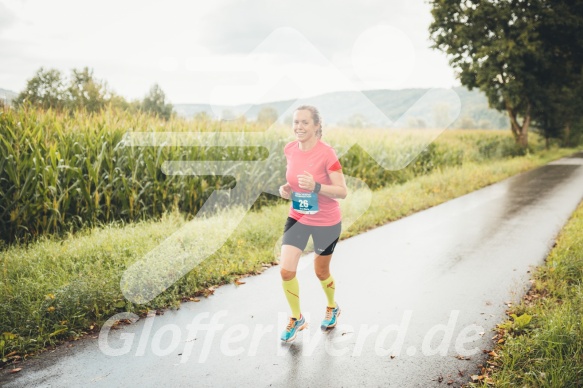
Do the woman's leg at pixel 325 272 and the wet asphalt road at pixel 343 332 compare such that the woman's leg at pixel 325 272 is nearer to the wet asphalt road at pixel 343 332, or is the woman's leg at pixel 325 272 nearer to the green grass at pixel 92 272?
the wet asphalt road at pixel 343 332

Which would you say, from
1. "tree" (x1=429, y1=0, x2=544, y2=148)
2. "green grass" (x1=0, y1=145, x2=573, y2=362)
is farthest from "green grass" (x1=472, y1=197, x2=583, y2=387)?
"tree" (x1=429, y1=0, x2=544, y2=148)

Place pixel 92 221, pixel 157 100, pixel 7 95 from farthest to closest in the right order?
pixel 157 100
pixel 7 95
pixel 92 221

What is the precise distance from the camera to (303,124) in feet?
11.5

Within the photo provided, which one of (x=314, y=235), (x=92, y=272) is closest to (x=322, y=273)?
(x=314, y=235)

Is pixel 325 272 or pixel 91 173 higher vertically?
pixel 91 173

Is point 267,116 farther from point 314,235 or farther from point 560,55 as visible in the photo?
point 560,55

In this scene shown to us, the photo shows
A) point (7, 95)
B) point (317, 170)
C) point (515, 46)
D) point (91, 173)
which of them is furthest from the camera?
point (515, 46)

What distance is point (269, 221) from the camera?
766cm

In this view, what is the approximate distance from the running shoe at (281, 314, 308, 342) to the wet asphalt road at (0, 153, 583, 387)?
3.3 inches

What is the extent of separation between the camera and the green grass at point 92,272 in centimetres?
386

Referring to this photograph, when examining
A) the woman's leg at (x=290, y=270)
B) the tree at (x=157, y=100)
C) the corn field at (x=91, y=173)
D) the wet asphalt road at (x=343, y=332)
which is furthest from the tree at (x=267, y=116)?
the woman's leg at (x=290, y=270)

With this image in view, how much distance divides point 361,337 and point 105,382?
82.6 inches

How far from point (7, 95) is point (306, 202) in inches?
262

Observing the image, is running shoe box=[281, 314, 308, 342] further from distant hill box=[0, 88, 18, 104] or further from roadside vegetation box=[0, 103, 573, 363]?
distant hill box=[0, 88, 18, 104]
